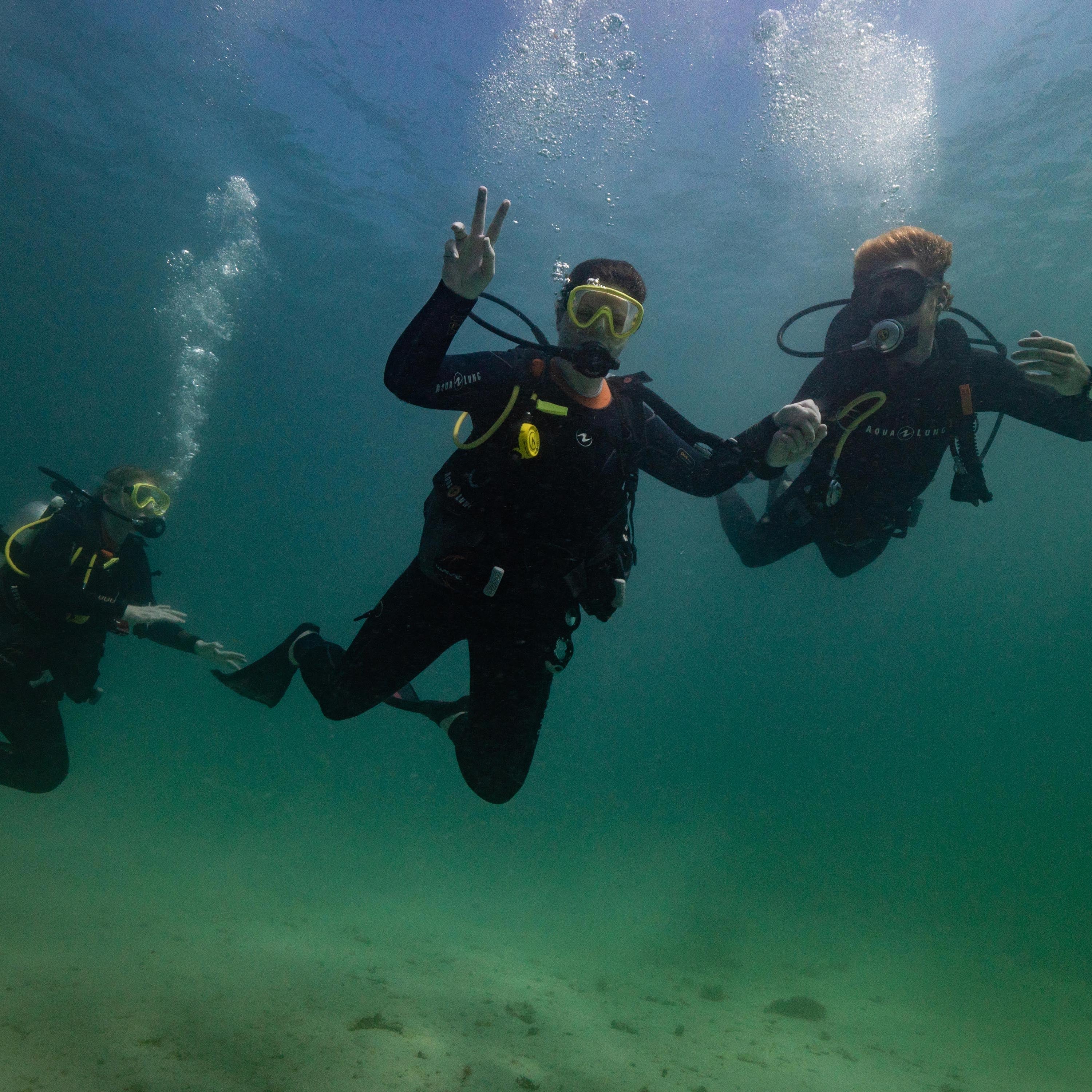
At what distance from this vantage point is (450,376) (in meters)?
3.21

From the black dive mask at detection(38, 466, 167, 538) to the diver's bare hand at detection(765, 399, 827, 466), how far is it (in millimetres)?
4918

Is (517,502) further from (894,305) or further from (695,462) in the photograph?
(894,305)

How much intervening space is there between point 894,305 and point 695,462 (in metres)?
1.85

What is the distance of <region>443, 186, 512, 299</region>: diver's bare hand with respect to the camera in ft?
9.43

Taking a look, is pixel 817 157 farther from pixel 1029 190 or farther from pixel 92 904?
pixel 92 904

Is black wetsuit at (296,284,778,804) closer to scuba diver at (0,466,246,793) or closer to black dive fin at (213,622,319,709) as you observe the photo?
black dive fin at (213,622,319,709)

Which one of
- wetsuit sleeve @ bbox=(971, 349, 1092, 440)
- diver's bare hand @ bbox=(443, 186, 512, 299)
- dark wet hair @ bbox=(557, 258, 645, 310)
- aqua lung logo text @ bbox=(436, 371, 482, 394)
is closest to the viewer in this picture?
diver's bare hand @ bbox=(443, 186, 512, 299)

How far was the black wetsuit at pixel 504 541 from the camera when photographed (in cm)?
328

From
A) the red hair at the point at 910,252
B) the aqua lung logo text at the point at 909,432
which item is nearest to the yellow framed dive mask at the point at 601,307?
the red hair at the point at 910,252

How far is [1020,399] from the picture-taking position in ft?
15.3

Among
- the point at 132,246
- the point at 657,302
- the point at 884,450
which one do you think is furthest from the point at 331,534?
the point at 884,450

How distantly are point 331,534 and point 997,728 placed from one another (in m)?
103

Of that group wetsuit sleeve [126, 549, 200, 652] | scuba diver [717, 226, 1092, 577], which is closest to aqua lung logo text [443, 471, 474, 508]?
scuba diver [717, 226, 1092, 577]

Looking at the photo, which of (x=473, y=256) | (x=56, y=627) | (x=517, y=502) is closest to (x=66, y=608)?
(x=56, y=627)
